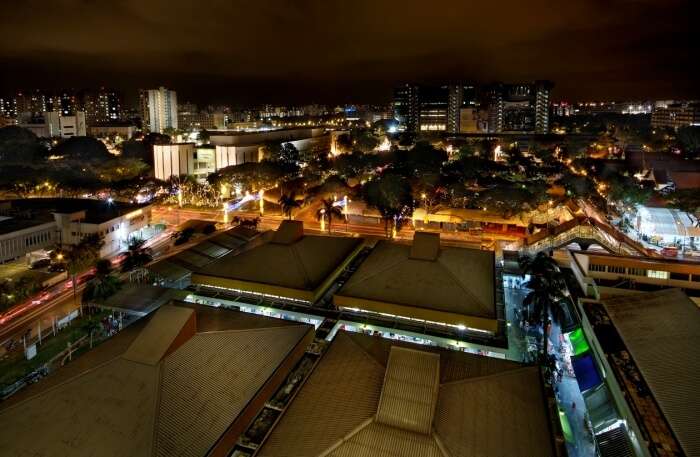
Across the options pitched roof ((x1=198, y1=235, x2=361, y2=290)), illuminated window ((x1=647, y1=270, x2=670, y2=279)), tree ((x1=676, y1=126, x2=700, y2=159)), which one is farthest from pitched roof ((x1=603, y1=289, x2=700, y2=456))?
tree ((x1=676, y1=126, x2=700, y2=159))

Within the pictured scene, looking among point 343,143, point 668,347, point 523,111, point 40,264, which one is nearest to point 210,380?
point 668,347

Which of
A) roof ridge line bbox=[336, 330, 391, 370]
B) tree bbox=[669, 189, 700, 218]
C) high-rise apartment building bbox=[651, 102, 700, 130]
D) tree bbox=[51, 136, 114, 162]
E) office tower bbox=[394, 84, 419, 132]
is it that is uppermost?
office tower bbox=[394, 84, 419, 132]

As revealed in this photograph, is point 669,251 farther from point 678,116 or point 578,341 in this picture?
point 678,116

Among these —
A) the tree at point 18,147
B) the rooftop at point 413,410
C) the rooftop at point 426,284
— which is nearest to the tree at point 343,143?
the tree at point 18,147

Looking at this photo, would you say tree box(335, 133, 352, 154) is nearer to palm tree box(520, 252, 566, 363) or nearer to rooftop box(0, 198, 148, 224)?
rooftop box(0, 198, 148, 224)

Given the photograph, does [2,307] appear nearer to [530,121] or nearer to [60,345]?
[60,345]

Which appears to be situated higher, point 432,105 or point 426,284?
point 432,105
